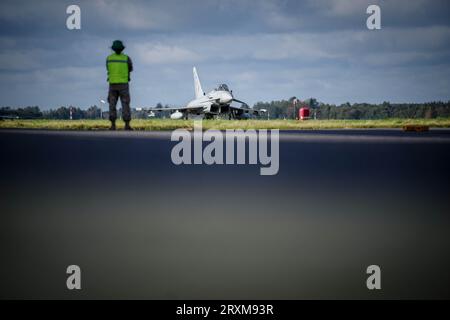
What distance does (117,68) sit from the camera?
1520cm

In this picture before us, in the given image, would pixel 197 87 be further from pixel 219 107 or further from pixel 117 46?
pixel 117 46

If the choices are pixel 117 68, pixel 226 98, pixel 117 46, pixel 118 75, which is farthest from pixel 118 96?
pixel 226 98

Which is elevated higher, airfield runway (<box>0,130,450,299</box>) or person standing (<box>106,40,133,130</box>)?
person standing (<box>106,40,133,130</box>)

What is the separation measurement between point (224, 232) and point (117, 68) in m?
12.5

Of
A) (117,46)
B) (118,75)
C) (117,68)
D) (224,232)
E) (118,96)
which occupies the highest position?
(117,46)

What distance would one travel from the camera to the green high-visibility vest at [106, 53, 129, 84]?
15141 mm

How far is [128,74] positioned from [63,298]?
1362cm

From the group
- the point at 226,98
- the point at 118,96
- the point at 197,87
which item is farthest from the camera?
the point at 197,87

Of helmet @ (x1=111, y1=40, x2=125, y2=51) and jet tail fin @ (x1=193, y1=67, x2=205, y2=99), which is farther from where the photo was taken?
jet tail fin @ (x1=193, y1=67, x2=205, y2=99)

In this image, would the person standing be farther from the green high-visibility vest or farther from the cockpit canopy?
the cockpit canopy

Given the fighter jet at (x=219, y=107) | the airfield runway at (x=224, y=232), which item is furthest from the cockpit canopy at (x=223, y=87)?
the airfield runway at (x=224, y=232)

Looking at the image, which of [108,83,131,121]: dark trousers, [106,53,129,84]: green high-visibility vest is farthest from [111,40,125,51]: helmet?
[108,83,131,121]: dark trousers
